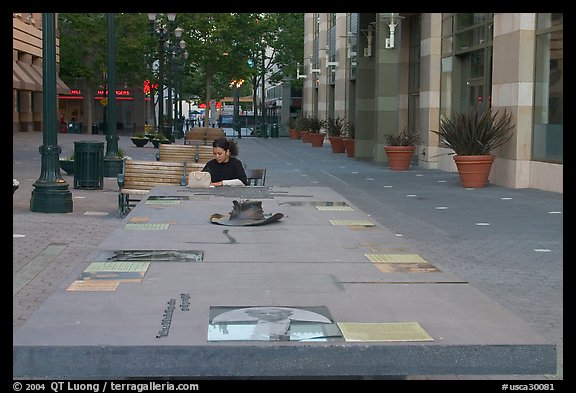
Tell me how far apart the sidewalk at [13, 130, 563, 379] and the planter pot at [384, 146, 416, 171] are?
120 inches

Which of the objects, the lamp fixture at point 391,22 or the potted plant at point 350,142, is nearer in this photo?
the lamp fixture at point 391,22

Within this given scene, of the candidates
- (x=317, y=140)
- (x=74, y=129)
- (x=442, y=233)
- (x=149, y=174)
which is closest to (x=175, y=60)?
(x=317, y=140)

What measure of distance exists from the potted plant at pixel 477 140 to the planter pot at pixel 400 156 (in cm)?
576

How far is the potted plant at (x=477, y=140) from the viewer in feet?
67.5

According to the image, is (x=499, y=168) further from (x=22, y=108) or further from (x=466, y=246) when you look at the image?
(x=22, y=108)

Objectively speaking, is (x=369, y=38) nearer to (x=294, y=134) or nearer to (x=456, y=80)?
(x=456, y=80)

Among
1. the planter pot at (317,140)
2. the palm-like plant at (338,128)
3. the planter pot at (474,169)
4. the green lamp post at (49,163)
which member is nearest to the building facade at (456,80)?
the planter pot at (474,169)

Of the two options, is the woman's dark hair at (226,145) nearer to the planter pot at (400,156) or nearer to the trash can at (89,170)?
the trash can at (89,170)

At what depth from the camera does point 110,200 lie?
56.1 feet

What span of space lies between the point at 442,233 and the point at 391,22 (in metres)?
18.3

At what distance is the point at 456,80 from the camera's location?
26500mm

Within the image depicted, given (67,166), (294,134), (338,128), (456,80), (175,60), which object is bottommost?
(67,166)
